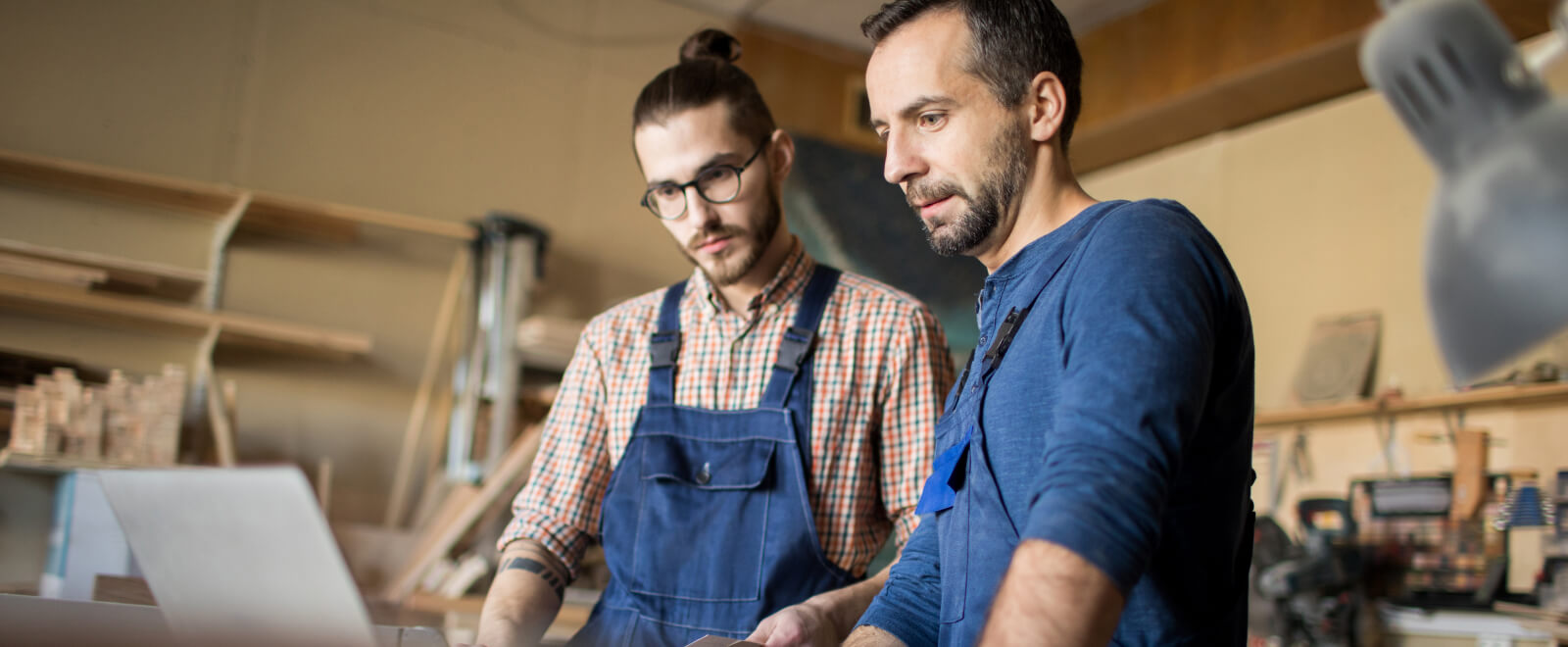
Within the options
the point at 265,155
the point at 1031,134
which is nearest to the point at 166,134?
the point at 265,155

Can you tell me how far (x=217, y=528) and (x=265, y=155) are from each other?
3.98 metres

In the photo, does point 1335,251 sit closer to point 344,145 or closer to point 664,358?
point 664,358

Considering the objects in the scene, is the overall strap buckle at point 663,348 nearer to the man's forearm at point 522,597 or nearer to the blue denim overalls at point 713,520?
the blue denim overalls at point 713,520

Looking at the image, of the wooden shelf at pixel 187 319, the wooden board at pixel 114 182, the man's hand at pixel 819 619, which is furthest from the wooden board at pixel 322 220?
the man's hand at pixel 819 619

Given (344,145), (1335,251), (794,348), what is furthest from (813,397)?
(1335,251)

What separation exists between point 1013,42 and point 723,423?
776mm

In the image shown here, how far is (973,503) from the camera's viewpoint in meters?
1.08

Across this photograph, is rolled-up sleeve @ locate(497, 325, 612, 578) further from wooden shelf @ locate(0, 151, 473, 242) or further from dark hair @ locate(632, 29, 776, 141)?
wooden shelf @ locate(0, 151, 473, 242)

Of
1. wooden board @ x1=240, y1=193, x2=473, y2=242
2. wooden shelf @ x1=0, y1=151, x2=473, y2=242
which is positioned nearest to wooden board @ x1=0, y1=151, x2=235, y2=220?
wooden shelf @ x1=0, y1=151, x2=473, y2=242

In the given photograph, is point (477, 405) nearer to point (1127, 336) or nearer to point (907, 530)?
point (907, 530)

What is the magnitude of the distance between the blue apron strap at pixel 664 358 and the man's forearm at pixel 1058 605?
1053 mm

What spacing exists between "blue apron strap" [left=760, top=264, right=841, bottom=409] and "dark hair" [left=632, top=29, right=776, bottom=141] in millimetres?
277

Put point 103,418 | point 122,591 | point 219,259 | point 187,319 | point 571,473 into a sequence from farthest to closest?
point 219,259
point 187,319
point 103,418
point 571,473
point 122,591

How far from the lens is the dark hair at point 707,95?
180 centimetres
